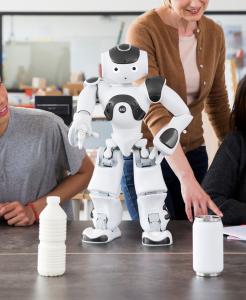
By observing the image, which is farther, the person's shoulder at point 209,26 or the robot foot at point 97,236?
the person's shoulder at point 209,26

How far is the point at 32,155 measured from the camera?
5.76 ft

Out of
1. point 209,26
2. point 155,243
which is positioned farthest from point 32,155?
point 209,26

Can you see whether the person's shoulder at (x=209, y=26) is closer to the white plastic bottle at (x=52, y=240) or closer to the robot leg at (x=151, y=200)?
the robot leg at (x=151, y=200)

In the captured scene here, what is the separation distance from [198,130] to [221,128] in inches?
5.8

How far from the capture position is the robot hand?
1309mm

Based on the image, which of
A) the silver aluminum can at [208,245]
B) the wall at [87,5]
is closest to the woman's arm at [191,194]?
the silver aluminum can at [208,245]

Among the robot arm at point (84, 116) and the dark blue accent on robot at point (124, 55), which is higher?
the dark blue accent on robot at point (124, 55)

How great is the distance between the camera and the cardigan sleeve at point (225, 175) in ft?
5.71

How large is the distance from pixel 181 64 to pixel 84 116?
0.52 m

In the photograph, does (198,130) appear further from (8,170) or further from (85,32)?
(85,32)

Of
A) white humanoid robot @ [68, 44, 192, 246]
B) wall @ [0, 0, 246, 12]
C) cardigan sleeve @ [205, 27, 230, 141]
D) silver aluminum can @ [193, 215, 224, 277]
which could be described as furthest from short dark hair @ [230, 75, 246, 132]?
wall @ [0, 0, 246, 12]

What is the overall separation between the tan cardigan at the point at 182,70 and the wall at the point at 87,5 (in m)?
3.94

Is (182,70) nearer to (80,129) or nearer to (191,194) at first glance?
(191,194)

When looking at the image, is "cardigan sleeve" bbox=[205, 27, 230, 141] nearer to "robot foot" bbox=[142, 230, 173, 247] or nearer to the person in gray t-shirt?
the person in gray t-shirt
